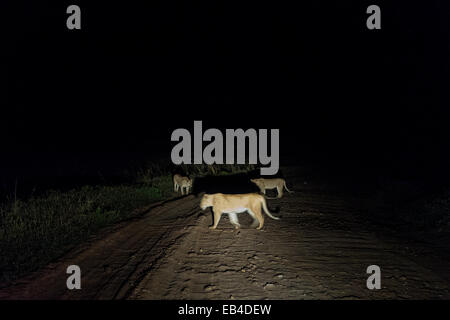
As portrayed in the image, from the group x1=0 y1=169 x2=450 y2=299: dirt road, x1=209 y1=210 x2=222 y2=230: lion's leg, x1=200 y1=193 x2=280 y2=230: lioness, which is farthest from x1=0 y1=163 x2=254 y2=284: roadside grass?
x1=200 y1=193 x2=280 y2=230: lioness

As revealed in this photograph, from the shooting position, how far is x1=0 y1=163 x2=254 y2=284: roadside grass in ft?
21.4

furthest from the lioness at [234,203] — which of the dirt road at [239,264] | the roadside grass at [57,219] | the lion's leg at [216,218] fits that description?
the roadside grass at [57,219]

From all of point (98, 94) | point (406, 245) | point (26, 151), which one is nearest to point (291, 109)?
point (98, 94)

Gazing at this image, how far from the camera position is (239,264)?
587 cm

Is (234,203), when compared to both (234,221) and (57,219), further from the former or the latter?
(57,219)

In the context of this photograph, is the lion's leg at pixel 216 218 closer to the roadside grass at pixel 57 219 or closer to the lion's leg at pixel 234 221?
the lion's leg at pixel 234 221

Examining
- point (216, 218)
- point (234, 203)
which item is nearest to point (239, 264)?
point (234, 203)

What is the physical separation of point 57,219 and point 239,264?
5278mm

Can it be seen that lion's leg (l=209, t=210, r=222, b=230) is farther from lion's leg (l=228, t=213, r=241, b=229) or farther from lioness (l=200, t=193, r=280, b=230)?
lion's leg (l=228, t=213, r=241, b=229)

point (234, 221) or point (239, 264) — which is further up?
point (234, 221)

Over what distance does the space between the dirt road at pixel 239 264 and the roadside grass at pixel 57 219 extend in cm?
49

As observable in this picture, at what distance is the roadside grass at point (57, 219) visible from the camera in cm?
651

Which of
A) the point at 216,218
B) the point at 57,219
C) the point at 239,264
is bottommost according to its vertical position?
the point at 239,264
